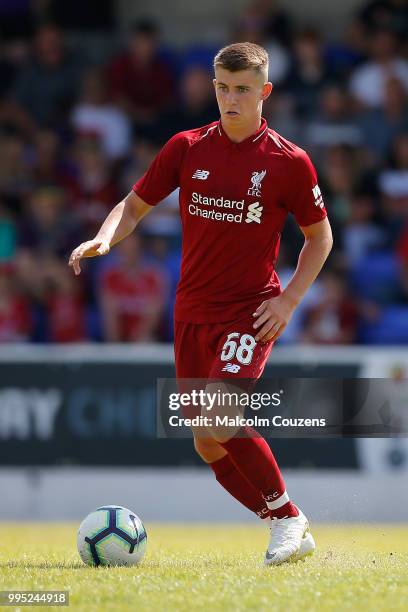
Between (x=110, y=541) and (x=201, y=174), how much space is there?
2125mm

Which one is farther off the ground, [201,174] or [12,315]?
[201,174]

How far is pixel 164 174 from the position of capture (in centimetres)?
700

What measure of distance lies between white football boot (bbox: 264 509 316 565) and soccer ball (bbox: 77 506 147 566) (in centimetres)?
75

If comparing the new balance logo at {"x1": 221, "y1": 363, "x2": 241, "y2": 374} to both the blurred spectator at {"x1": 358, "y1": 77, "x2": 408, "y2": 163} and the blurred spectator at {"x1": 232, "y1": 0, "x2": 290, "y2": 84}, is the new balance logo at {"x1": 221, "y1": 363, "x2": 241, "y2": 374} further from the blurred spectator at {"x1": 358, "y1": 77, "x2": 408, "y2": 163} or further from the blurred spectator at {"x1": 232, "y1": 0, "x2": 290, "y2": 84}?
the blurred spectator at {"x1": 232, "y1": 0, "x2": 290, "y2": 84}

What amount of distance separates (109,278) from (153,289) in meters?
0.53

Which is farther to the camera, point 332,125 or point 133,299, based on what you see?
→ point 332,125

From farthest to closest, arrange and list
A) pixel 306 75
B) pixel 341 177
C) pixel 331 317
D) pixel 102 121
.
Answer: pixel 306 75, pixel 102 121, pixel 341 177, pixel 331 317

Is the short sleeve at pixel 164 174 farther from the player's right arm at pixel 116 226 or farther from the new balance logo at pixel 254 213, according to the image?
the new balance logo at pixel 254 213

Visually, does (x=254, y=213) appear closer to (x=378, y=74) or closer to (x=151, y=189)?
(x=151, y=189)

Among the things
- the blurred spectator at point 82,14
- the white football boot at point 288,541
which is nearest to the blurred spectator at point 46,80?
the blurred spectator at point 82,14

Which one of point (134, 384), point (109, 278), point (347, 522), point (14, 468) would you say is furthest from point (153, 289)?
point (347, 522)

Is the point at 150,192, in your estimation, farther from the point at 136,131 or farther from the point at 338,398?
the point at 136,131

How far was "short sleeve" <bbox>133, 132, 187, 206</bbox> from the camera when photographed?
6977 millimetres

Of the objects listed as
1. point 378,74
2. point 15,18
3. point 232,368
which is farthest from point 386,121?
point 232,368
